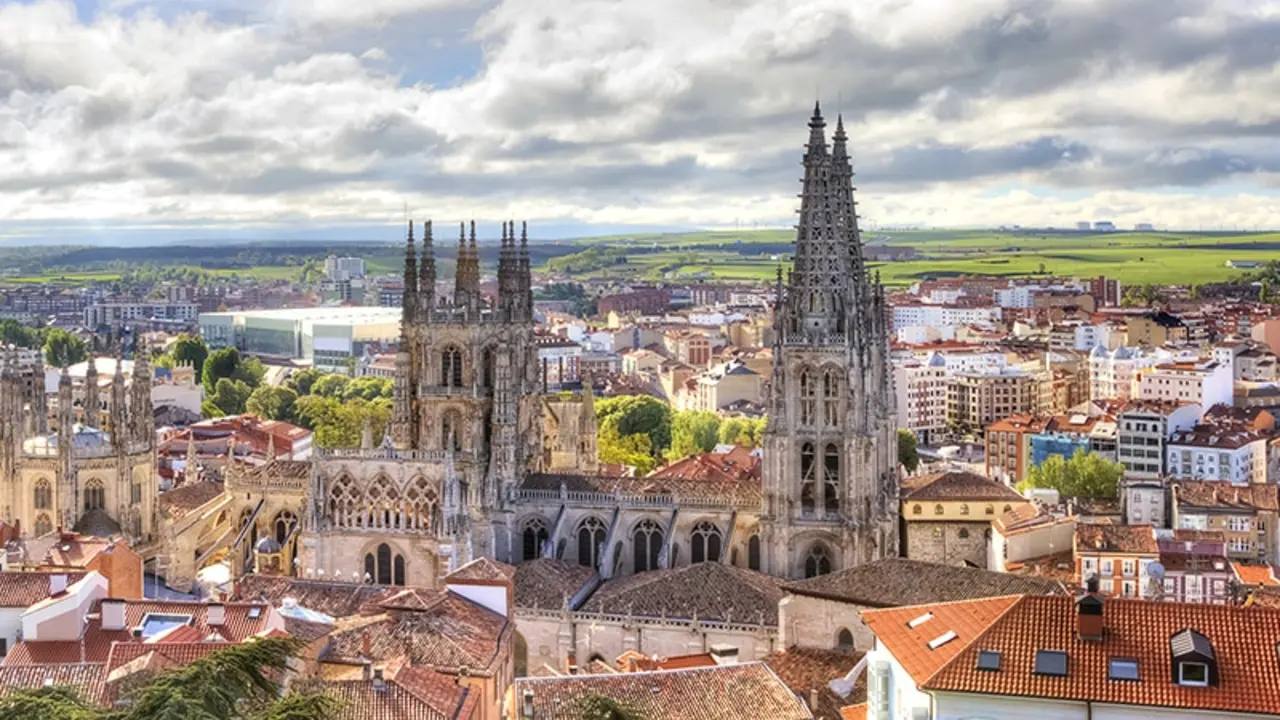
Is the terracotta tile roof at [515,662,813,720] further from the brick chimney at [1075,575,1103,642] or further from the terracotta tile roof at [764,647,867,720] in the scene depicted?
the brick chimney at [1075,575,1103,642]

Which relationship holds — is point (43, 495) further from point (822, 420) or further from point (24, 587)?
point (822, 420)

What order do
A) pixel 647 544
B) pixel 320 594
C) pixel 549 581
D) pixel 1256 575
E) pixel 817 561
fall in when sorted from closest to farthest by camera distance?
pixel 320 594, pixel 549 581, pixel 817 561, pixel 647 544, pixel 1256 575

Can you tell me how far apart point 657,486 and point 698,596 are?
988 cm

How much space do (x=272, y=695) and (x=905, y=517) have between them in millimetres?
51350

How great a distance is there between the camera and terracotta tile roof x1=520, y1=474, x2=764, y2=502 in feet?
226

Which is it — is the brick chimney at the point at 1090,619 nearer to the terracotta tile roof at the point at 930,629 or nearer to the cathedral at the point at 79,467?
the terracotta tile roof at the point at 930,629

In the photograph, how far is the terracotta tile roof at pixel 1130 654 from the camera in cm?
3291

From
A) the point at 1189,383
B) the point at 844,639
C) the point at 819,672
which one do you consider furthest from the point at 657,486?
the point at 1189,383

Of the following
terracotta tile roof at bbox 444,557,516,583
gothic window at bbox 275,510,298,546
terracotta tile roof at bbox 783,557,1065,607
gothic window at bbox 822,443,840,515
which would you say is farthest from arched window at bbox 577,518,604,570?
gothic window at bbox 275,510,298,546

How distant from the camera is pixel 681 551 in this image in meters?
68.6

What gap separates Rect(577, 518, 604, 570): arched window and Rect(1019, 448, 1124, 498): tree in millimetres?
46123

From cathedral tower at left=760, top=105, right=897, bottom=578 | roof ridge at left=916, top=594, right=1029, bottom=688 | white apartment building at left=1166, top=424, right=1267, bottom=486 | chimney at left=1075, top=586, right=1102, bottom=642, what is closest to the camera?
roof ridge at left=916, top=594, right=1029, bottom=688

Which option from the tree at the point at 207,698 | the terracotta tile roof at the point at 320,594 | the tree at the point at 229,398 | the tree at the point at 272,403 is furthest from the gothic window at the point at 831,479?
the tree at the point at 229,398

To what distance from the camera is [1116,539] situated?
77250 millimetres
